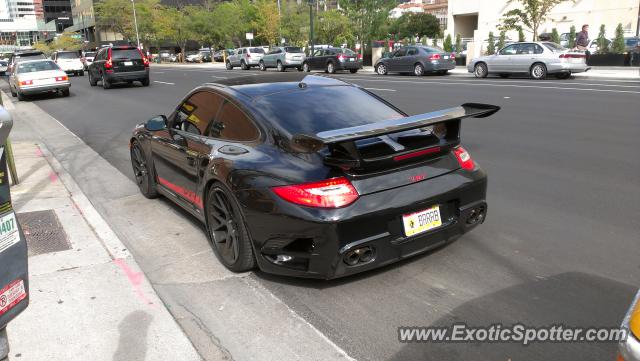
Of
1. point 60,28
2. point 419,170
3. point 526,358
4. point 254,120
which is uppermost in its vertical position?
point 60,28

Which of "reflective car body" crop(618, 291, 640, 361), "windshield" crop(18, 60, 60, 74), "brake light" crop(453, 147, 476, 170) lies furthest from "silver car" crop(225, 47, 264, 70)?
"reflective car body" crop(618, 291, 640, 361)

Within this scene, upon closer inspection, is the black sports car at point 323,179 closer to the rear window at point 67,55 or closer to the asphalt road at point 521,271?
the asphalt road at point 521,271

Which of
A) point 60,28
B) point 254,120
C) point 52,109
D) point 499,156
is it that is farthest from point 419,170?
point 60,28

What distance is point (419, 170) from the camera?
3811mm

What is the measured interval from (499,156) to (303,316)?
→ 5169mm

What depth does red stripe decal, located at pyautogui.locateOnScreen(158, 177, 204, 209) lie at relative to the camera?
4.76 metres

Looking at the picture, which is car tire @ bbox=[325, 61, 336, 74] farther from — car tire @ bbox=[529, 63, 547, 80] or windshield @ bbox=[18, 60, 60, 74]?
windshield @ bbox=[18, 60, 60, 74]

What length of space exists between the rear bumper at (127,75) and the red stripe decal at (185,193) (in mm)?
19470

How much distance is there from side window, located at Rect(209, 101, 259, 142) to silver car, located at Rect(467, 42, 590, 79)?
63.6 ft

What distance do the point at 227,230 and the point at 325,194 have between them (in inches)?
44.3

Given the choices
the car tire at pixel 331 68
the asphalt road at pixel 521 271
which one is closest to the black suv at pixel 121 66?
the car tire at pixel 331 68

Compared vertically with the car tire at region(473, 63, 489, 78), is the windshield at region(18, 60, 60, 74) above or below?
above

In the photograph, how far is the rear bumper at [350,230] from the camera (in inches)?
136

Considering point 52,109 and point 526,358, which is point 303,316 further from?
point 52,109
